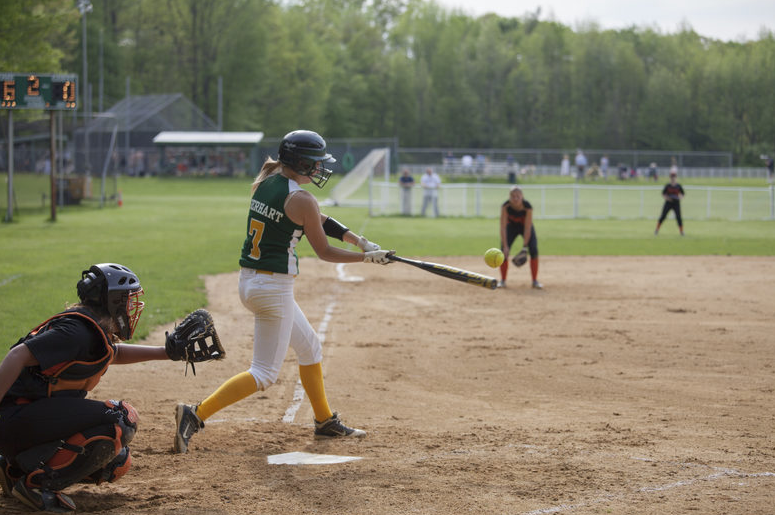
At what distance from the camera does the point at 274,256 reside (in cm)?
568

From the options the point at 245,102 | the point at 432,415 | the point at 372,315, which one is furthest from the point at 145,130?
the point at 432,415

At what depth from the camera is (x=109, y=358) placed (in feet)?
15.2

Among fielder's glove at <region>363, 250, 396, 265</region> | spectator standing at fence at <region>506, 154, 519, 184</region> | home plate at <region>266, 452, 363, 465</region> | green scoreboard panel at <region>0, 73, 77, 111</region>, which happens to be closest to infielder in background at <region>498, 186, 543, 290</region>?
fielder's glove at <region>363, 250, 396, 265</region>

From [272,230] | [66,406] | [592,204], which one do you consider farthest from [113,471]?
[592,204]

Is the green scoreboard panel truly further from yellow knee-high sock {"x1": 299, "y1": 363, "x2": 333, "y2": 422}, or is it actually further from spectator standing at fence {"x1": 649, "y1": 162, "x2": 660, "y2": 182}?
spectator standing at fence {"x1": 649, "y1": 162, "x2": 660, "y2": 182}

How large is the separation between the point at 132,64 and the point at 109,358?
239 ft

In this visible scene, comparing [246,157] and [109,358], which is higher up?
[246,157]

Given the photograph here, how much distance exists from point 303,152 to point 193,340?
161 centimetres

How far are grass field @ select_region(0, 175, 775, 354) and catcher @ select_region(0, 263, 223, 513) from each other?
15.4ft

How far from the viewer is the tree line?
5869 cm

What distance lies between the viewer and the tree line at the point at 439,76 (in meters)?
58.7

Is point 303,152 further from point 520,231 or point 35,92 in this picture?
point 35,92

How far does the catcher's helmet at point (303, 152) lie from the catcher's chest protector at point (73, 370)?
190 centimetres

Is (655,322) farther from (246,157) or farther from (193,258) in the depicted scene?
(246,157)
